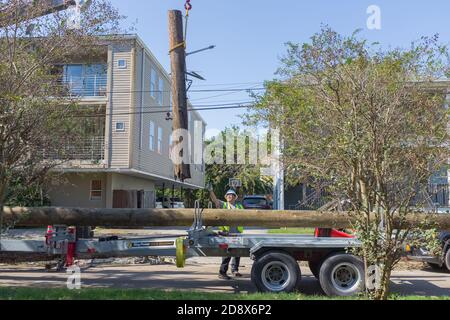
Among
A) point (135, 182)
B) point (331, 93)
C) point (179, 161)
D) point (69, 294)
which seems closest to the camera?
point (69, 294)

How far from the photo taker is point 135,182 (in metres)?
27.5

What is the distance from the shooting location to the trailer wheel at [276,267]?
8.16 meters

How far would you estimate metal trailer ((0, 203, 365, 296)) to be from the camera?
8148mm

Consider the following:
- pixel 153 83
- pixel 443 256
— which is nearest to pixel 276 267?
pixel 443 256

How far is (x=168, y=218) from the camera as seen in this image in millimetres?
9844

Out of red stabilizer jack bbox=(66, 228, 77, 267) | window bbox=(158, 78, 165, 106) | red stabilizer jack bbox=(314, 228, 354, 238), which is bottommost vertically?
red stabilizer jack bbox=(66, 228, 77, 267)

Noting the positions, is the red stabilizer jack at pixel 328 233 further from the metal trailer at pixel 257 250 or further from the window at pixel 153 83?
the window at pixel 153 83

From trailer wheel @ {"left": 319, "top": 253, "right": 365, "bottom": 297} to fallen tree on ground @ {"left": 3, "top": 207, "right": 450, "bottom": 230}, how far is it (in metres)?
1.62

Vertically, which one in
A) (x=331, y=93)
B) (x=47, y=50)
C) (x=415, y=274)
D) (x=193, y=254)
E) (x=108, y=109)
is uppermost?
(x=108, y=109)

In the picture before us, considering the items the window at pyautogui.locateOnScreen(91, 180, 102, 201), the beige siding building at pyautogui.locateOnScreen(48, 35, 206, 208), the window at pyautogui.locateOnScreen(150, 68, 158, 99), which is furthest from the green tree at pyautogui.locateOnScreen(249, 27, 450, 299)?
the window at pyautogui.locateOnScreen(150, 68, 158, 99)

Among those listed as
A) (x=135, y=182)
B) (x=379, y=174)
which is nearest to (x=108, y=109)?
(x=135, y=182)

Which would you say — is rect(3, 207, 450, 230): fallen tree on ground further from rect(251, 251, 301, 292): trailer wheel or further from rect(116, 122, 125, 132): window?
rect(116, 122, 125, 132): window

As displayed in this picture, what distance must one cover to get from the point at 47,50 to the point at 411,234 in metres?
7.44
